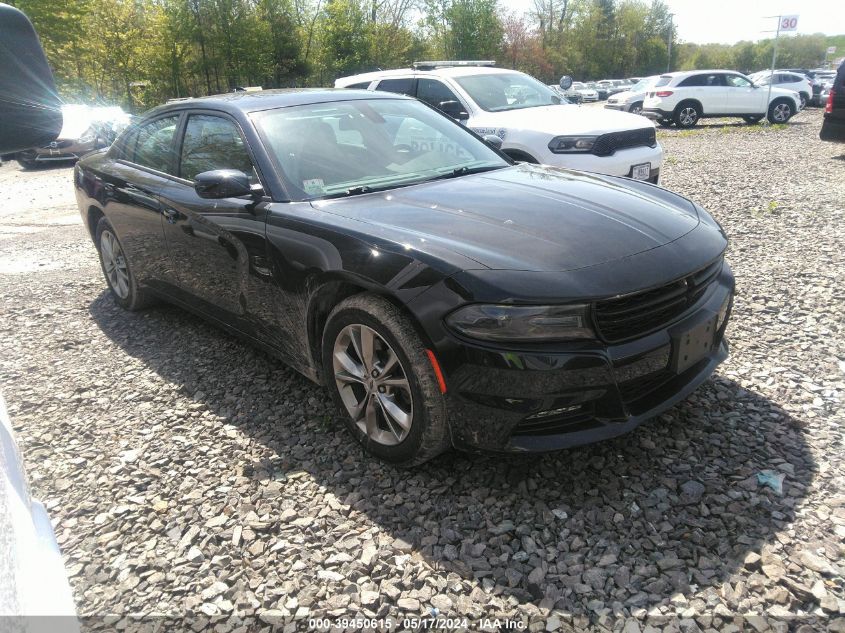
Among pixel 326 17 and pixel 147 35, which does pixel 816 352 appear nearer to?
pixel 147 35

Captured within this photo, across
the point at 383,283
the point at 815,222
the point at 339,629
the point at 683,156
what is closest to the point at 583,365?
the point at 383,283

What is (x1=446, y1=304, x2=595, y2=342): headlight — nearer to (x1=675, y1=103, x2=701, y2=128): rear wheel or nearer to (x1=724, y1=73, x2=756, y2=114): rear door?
(x1=675, y1=103, x2=701, y2=128): rear wheel

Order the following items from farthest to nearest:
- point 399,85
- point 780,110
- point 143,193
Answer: point 780,110
point 399,85
point 143,193

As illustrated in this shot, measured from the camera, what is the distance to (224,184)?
3.09m

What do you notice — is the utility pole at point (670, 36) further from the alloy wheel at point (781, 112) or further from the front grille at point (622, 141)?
the front grille at point (622, 141)

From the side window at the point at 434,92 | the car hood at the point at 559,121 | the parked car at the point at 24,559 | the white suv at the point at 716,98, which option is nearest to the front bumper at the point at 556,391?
the parked car at the point at 24,559

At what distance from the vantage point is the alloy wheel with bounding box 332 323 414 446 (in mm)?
2660

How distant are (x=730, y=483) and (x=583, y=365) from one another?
878mm

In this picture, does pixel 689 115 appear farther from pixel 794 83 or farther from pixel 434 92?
pixel 434 92

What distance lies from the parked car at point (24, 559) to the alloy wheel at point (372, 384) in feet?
4.78

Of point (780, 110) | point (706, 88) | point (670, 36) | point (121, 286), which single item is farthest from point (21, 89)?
point (670, 36)

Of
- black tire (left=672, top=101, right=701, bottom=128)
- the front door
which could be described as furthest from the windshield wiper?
black tire (left=672, top=101, right=701, bottom=128)

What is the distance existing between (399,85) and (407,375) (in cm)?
712

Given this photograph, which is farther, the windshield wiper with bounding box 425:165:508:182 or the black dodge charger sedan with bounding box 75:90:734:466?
the windshield wiper with bounding box 425:165:508:182
